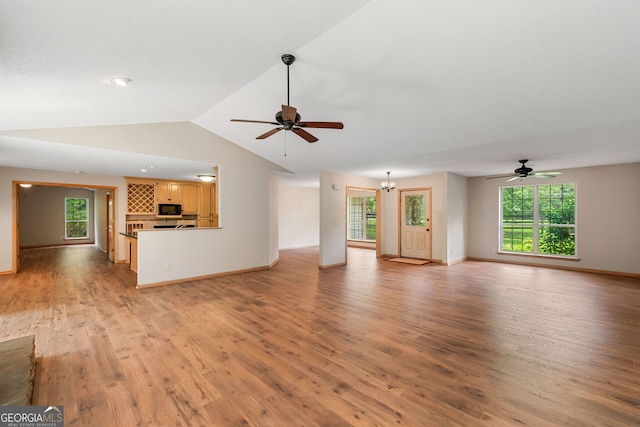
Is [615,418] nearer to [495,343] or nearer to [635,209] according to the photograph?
[495,343]

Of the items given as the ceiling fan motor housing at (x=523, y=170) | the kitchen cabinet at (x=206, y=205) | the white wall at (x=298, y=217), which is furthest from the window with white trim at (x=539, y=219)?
the kitchen cabinet at (x=206, y=205)

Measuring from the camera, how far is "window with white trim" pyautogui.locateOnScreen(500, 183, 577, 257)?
6.79 metres

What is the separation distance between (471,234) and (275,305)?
6.66 metres

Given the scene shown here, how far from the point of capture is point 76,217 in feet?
37.5

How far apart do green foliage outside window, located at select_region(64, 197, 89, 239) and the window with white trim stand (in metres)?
15.4

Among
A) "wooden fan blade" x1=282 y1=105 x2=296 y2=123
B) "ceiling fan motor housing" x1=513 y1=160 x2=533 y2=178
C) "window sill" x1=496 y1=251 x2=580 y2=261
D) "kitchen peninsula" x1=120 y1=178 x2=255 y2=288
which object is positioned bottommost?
"window sill" x1=496 y1=251 x2=580 y2=261

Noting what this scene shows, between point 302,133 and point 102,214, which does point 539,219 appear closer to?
point 302,133

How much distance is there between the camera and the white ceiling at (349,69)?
198 centimetres

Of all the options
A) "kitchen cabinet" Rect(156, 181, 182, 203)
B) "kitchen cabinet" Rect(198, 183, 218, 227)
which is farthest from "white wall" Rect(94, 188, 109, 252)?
"kitchen cabinet" Rect(198, 183, 218, 227)

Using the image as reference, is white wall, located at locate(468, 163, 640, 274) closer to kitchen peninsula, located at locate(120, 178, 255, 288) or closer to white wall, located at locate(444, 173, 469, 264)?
white wall, located at locate(444, 173, 469, 264)

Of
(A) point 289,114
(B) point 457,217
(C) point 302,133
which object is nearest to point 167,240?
(C) point 302,133

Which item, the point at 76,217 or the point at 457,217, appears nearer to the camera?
the point at 457,217

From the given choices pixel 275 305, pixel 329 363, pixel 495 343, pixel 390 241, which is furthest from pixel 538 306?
pixel 390 241

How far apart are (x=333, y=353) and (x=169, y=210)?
7277 millimetres
